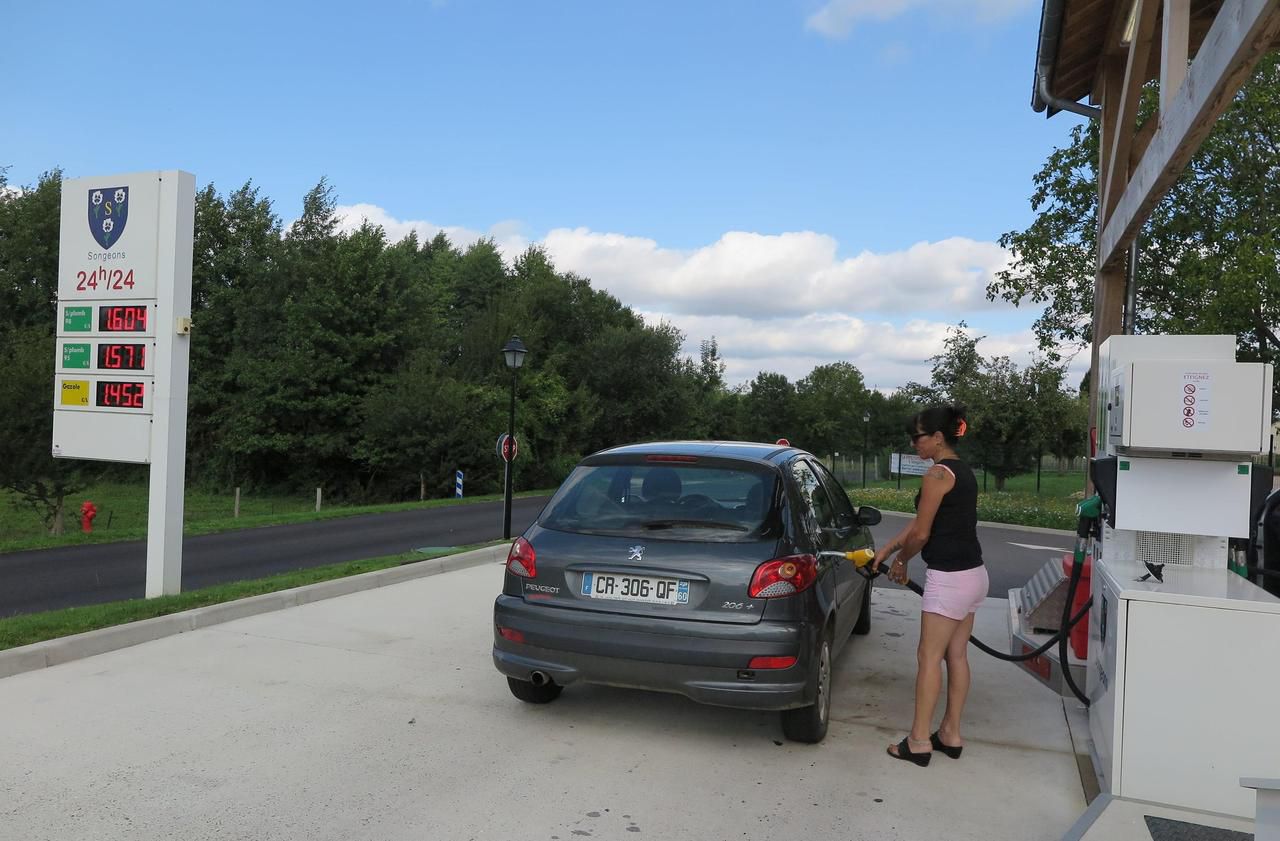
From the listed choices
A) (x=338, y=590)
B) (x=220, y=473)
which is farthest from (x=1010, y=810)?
(x=220, y=473)

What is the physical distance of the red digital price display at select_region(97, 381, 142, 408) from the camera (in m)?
8.43

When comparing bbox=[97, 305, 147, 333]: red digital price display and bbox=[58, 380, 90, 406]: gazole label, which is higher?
bbox=[97, 305, 147, 333]: red digital price display

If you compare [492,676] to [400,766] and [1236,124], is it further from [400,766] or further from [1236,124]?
[1236,124]

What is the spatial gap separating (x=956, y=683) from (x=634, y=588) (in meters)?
1.72

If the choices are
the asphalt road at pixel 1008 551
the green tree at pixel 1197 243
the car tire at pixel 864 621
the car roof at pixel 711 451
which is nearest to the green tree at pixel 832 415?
the green tree at pixel 1197 243

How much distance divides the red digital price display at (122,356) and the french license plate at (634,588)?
5.95 metres

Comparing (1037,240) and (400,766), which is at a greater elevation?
(1037,240)

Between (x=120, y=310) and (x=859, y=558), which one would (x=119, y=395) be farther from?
(x=859, y=558)

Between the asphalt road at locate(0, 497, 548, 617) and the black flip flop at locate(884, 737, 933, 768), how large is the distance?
28.0 feet

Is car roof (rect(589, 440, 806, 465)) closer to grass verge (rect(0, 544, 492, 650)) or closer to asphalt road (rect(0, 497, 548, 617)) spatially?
grass verge (rect(0, 544, 492, 650))

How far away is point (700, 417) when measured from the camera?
55.1 m

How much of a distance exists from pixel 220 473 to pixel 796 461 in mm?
38030

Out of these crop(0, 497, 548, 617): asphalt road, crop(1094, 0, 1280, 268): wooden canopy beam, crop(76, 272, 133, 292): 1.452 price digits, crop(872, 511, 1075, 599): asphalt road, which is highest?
crop(1094, 0, 1280, 268): wooden canopy beam

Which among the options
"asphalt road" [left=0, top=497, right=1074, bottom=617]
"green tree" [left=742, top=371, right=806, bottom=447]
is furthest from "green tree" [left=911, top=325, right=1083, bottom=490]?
"green tree" [left=742, top=371, right=806, bottom=447]
